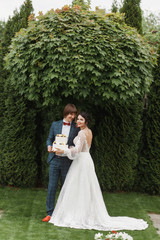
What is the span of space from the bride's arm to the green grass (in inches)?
44.4

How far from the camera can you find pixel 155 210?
6.14m

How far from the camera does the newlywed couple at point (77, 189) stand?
4734mm

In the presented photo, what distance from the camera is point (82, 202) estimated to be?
15.8 feet

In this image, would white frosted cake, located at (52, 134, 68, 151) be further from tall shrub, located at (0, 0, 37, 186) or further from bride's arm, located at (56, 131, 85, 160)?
tall shrub, located at (0, 0, 37, 186)

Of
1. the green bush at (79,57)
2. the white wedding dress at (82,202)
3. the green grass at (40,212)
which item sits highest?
the green bush at (79,57)

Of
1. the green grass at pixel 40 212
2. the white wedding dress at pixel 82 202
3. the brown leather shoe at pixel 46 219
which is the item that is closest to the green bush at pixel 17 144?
the green grass at pixel 40 212

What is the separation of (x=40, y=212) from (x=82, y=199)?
116 centimetres

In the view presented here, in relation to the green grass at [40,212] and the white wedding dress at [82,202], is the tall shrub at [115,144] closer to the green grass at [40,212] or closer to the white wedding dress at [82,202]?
the green grass at [40,212]

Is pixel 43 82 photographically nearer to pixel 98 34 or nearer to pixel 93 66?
pixel 93 66

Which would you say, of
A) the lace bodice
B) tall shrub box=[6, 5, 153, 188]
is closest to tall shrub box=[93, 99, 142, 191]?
tall shrub box=[6, 5, 153, 188]

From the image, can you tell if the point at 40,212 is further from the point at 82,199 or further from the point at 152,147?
the point at 152,147

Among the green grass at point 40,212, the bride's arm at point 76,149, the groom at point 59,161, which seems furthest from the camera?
the groom at point 59,161

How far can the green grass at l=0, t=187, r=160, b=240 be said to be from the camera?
4297 mm

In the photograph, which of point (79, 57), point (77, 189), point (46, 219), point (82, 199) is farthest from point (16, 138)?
point (79, 57)
